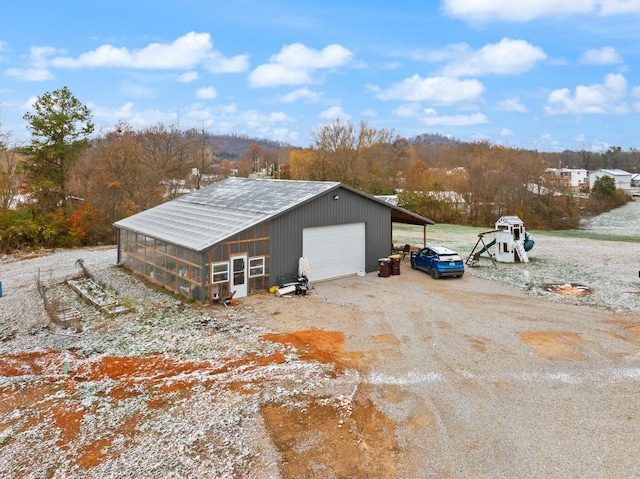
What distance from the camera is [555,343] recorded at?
39.1 feet

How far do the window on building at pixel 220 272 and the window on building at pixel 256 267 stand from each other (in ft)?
3.42

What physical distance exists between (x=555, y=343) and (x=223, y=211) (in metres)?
13.7

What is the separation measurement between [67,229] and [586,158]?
399 ft

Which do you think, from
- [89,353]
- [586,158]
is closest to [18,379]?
[89,353]

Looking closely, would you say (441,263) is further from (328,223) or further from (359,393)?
(359,393)

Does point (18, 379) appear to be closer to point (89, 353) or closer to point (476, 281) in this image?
point (89, 353)

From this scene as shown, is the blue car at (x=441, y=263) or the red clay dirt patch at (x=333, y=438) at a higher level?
the blue car at (x=441, y=263)

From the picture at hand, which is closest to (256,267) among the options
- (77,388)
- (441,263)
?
(441,263)

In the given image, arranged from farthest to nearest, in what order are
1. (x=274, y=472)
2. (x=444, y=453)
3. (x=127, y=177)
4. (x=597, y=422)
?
(x=127, y=177) → (x=597, y=422) → (x=444, y=453) → (x=274, y=472)

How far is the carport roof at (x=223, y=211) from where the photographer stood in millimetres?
16719


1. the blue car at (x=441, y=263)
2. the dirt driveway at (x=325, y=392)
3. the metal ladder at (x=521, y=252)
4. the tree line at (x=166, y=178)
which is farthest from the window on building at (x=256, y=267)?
the tree line at (x=166, y=178)

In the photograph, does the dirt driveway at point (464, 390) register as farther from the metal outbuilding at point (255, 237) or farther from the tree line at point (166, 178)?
the tree line at point (166, 178)

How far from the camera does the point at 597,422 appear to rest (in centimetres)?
804

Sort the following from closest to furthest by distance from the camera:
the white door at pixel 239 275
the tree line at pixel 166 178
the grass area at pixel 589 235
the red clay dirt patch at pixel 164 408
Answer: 1. the red clay dirt patch at pixel 164 408
2. the white door at pixel 239 275
3. the tree line at pixel 166 178
4. the grass area at pixel 589 235
